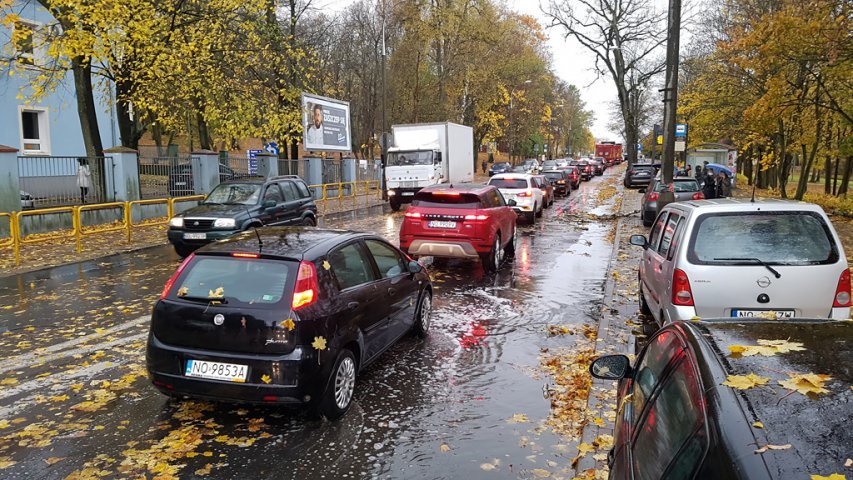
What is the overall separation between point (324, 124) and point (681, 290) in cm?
2653

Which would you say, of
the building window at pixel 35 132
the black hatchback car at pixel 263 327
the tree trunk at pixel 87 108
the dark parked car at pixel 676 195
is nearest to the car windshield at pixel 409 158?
the dark parked car at pixel 676 195

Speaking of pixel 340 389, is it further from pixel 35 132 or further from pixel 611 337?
pixel 35 132

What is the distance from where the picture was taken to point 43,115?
26.3m

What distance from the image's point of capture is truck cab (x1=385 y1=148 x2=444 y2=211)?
2636cm

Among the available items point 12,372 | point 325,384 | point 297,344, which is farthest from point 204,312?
point 12,372

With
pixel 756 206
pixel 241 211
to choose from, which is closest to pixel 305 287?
pixel 756 206

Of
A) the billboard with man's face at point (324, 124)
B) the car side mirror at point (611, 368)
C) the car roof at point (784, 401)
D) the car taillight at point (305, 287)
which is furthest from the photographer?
the billboard with man's face at point (324, 124)

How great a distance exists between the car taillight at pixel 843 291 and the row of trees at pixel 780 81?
275 inches

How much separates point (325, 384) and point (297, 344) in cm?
41

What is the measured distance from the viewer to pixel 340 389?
5.14 m

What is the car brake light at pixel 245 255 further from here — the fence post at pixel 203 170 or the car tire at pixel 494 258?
the fence post at pixel 203 170

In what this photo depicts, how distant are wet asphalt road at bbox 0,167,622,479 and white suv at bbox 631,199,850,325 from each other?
5.61ft

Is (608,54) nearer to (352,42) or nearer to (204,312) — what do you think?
(352,42)

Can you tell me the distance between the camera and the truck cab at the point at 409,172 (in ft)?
86.5
